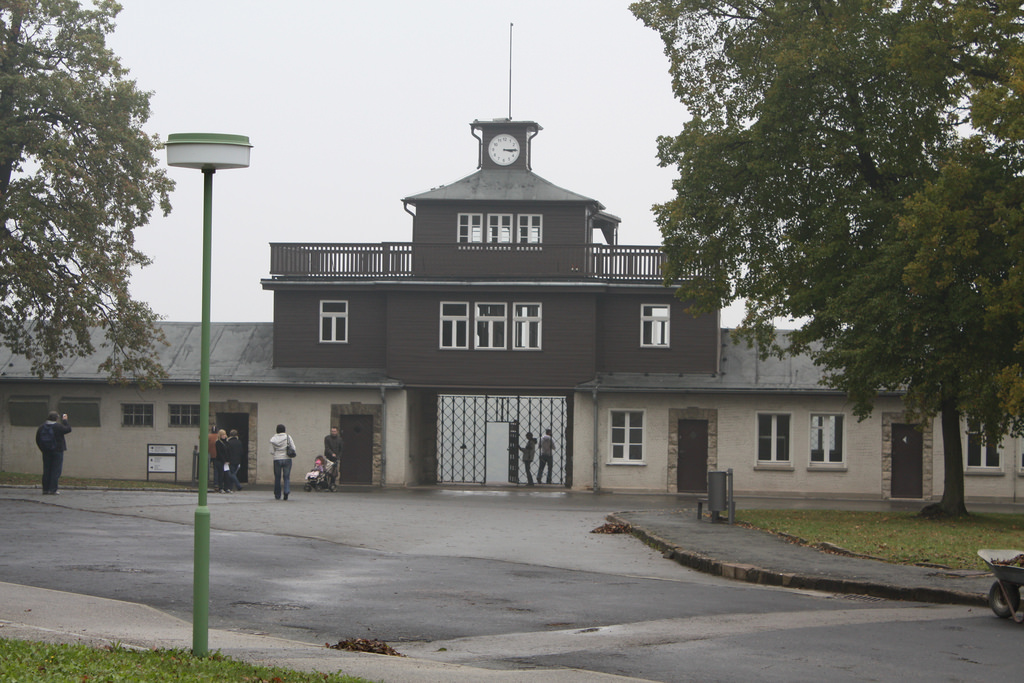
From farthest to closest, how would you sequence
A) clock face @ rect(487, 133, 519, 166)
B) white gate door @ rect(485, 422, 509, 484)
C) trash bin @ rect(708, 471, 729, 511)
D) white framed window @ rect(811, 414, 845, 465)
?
clock face @ rect(487, 133, 519, 166) < white gate door @ rect(485, 422, 509, 484) < white framed window @ rect(811, 414, 845, 465) < trash bin @ rect(708, 471, 729, 511)

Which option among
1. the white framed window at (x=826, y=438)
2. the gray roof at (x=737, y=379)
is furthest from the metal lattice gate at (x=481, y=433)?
the white framed window at (x=826, y=438)

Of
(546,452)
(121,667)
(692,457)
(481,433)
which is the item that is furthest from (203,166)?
(481,433)

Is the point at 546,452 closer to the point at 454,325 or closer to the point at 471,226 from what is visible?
the point at 454,325

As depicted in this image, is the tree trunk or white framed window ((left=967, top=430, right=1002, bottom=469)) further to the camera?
white framed window ((left=967, top=430, right=1002, bottom=469))

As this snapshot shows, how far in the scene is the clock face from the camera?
41.2 m

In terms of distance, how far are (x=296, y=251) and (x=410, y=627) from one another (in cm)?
2947

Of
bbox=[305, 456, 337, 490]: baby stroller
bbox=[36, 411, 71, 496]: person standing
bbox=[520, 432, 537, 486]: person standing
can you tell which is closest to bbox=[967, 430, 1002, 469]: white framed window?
bbox=[520, 432, 537, 486]: person standing

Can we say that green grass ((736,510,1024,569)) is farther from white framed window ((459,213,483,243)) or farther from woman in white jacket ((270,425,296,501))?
white framed window ((459,213,483,243))

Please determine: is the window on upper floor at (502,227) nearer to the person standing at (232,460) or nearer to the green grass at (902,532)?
the person standing at (232,460)

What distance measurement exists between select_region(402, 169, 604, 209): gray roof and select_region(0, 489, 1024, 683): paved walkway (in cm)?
1772

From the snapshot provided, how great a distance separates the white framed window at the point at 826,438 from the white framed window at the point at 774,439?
0.80 m

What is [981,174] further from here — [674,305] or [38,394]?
[38,394]

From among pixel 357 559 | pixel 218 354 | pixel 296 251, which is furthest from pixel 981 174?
pixel 218 354

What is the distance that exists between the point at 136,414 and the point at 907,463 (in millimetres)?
24351
